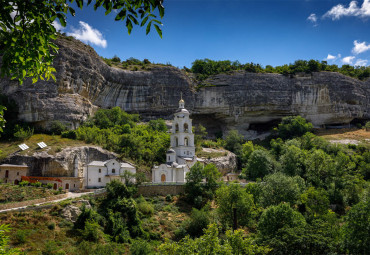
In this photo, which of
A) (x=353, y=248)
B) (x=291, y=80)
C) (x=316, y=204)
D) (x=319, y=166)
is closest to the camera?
(x=353, y=248)

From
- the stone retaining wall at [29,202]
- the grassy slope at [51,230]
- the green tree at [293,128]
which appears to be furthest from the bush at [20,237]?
the green tree at [293,128]

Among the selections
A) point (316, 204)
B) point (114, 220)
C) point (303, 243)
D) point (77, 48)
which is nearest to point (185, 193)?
point (114, 220)

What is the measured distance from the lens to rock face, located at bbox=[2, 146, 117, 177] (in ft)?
116

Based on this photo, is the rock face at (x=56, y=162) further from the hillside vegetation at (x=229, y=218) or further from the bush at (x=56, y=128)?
the hillside vegetation at (x=229, y=218)

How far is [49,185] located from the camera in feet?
106

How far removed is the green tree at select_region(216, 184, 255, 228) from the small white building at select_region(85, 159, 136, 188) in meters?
11.8

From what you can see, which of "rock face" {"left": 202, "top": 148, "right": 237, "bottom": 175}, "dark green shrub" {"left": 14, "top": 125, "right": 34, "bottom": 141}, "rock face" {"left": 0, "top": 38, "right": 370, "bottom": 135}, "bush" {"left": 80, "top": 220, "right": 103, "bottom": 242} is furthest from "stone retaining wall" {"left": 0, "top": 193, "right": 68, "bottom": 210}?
"rock face" {"left": 0, "top": 38, "right": 370, "bottom": 135}

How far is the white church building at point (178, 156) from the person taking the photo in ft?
129

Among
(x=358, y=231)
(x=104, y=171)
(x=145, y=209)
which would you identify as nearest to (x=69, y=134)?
(x=104, y=171)

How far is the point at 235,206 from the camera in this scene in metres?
29.6

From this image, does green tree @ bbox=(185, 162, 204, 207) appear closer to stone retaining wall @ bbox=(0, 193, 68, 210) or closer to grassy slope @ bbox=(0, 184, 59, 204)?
stone retaining wall @ bbox=(0, 193, 68, 210)

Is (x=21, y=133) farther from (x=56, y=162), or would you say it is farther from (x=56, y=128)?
(x=56, y=162)

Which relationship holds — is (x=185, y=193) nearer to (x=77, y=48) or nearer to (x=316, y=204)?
(x=316, y=204)

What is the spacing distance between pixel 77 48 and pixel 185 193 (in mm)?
29886
